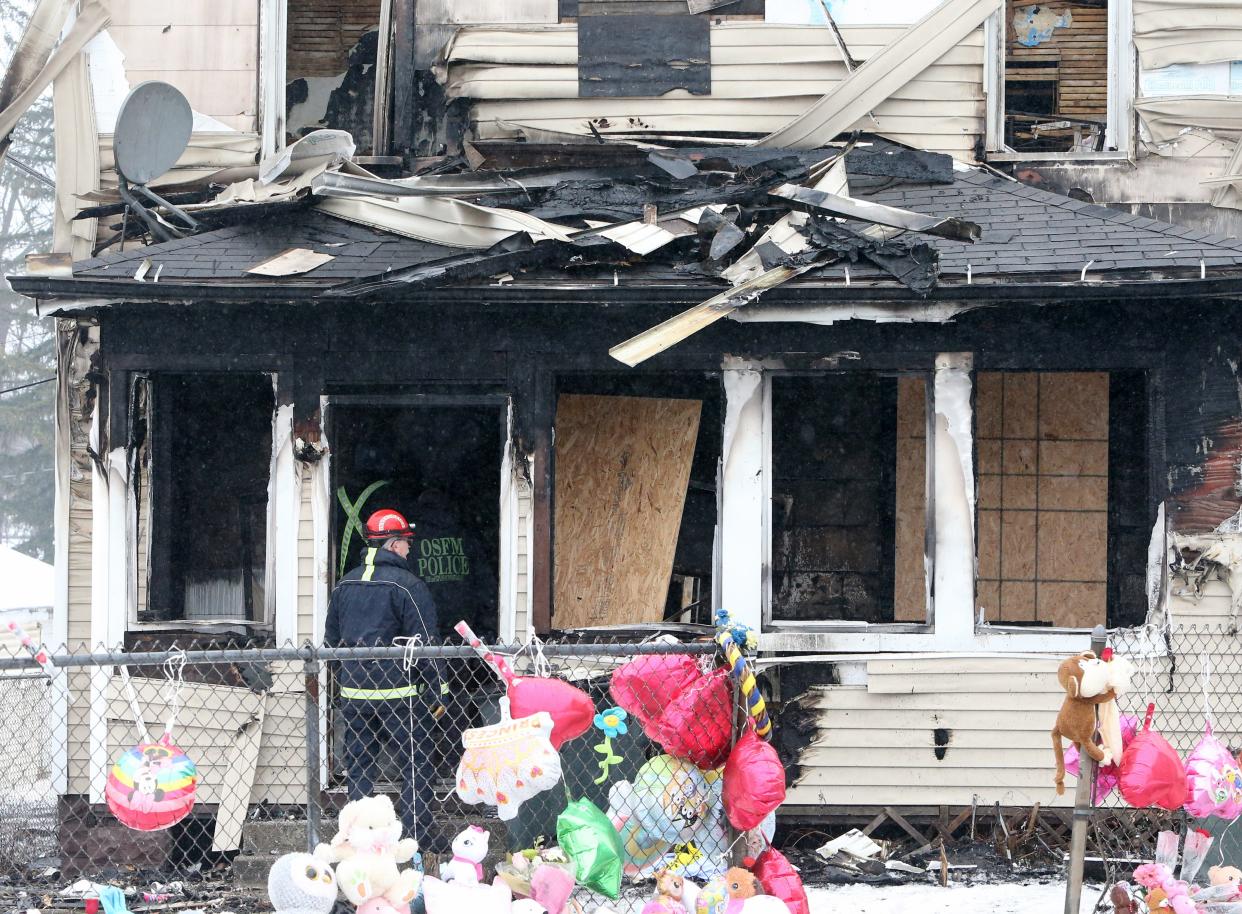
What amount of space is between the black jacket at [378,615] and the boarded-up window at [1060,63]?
655 centimetres

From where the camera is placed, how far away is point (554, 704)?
5.30 metres

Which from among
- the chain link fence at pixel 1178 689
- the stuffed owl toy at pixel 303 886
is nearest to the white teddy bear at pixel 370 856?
the stuffed owl toy at pixel 303 886

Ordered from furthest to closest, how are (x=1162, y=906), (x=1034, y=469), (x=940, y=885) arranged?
(x=1034, y=469), (x=940, y=885), (x=1162, y=906)

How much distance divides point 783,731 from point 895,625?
0.91 meters

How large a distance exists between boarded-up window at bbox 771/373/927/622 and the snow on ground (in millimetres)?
3367

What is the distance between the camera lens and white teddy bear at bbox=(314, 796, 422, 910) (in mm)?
4758

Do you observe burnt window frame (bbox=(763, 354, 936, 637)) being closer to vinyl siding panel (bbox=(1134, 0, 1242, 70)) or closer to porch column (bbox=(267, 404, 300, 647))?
porch column (bbox=(267, 404, 300, 647))

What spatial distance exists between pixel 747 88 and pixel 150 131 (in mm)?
3797

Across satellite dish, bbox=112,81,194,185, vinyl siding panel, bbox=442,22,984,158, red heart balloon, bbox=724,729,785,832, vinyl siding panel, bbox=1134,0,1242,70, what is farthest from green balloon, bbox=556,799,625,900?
vinyl siding panel, bbox=1134,0,1242,70

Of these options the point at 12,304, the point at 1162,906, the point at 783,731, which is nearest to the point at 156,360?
the point at 783,731

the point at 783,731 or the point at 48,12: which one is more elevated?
the point at 48,12

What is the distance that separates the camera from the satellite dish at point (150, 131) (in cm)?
823

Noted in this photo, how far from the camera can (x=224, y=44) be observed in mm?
9297

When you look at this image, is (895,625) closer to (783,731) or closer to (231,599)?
(783,731)
